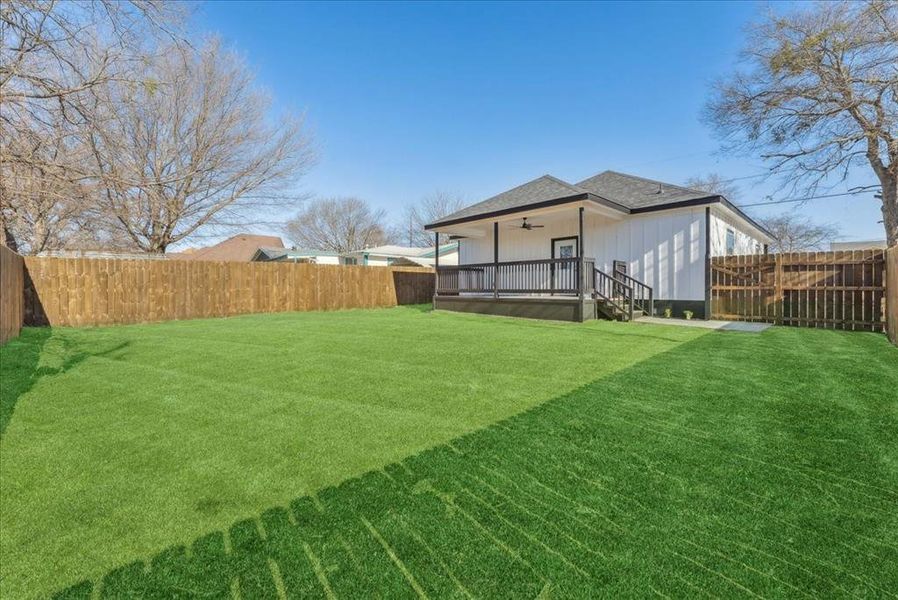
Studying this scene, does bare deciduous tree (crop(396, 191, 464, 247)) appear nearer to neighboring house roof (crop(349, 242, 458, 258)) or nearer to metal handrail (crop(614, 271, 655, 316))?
neighboring house roof (crop(349, 242, 458, 258))

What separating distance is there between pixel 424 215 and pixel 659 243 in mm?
32755

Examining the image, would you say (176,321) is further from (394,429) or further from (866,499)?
(866,499)

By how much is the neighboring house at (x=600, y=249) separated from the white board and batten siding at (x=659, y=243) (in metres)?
0.02

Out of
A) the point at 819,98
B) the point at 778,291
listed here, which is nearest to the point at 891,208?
the point at 819,98

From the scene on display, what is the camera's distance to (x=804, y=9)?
11.3 m

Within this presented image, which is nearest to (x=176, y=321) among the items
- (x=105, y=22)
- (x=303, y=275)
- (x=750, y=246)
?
(x=303, y=275)

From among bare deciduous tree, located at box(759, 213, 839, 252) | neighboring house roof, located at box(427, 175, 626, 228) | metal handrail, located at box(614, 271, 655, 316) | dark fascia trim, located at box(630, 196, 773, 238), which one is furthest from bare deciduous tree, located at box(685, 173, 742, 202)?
metal handrail, located at box(614, 271, 655, 316)

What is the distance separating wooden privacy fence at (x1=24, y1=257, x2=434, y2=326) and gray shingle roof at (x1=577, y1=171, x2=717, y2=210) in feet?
24.9

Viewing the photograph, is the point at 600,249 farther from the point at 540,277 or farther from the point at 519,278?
the point at 519,278

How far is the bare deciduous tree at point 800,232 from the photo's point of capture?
1243 inches

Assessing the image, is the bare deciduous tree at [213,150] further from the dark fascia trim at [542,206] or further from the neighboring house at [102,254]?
the dark fascia trim at [542,206]

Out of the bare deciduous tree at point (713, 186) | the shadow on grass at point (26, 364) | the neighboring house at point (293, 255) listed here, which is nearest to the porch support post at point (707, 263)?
the shadow on grass at point (26, 364)

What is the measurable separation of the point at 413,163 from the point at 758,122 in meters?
17.6

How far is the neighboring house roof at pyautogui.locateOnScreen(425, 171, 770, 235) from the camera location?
979 centimetres
